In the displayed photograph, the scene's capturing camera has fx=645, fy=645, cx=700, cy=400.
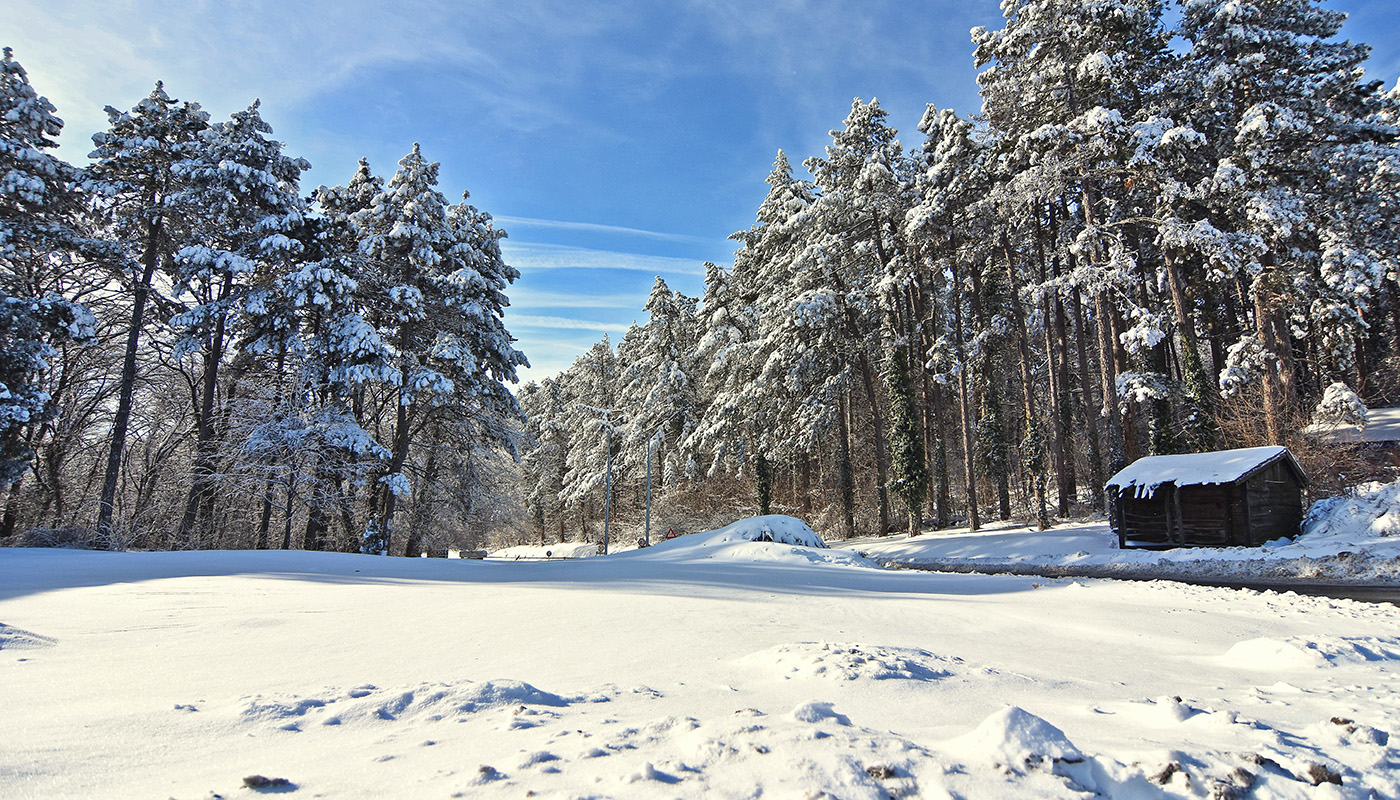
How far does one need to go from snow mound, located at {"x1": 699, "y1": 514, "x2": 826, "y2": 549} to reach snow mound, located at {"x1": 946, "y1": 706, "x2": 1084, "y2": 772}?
715 inches

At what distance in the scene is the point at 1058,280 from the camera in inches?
869

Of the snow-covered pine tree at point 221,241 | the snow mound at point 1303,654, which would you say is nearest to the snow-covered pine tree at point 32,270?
the snow-covered pine tree at point 221,241

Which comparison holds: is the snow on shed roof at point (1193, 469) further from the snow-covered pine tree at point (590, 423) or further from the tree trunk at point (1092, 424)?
the snow-covered pine tree at point (590, 423)

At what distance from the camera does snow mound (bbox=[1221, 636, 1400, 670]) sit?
462 centimetres

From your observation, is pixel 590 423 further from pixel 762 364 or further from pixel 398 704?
pixel 398 704

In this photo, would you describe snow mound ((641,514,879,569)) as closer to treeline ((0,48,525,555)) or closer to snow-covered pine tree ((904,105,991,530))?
snow-covered pine tree ((904,105,991,530))

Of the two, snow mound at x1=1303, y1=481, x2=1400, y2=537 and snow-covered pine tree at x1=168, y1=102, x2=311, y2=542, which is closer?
snow mound at x1=1303, y1=481, x2=1400, y2=537

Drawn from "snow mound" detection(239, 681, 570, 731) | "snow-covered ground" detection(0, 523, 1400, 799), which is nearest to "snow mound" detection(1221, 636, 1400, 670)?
"snow-covered ground" detection(0, 523, 1400, 799)

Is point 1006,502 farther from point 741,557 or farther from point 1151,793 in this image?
point 1151,793

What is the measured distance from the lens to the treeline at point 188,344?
16.0 metres

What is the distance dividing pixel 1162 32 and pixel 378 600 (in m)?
30.5

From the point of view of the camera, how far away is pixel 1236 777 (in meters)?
2.13

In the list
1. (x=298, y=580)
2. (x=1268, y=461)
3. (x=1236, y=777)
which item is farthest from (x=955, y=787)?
(x=1268, y=461)

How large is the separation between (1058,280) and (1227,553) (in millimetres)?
9718
